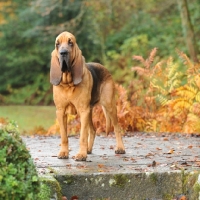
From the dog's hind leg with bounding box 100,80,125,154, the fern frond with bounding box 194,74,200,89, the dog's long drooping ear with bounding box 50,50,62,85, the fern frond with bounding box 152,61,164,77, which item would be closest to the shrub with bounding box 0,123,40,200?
the dog's long drooping ear with bounding box 50,50,62,85

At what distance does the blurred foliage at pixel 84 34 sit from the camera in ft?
88.0

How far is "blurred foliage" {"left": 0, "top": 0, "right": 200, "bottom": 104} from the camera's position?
2683 centimetres

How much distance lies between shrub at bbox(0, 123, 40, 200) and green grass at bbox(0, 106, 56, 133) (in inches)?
615

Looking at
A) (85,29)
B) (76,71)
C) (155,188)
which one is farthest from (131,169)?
(85,29)

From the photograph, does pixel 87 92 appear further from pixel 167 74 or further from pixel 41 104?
pixel 41 104

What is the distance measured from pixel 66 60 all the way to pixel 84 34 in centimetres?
2038

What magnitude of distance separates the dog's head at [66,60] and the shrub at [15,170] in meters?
2.67

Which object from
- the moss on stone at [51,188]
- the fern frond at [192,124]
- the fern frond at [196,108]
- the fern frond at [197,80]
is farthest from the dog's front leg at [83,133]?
the fern frond at [197,80]

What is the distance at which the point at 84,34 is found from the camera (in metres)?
27.6

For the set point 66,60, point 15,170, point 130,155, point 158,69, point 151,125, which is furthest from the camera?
point 158,69

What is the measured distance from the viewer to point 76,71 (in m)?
7.54

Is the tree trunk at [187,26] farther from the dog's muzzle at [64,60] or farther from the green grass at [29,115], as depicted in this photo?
the dog's muzzle at [64,60]

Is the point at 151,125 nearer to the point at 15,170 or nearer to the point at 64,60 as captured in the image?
the point at 64,60

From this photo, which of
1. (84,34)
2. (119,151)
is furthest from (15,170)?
(84,34)
